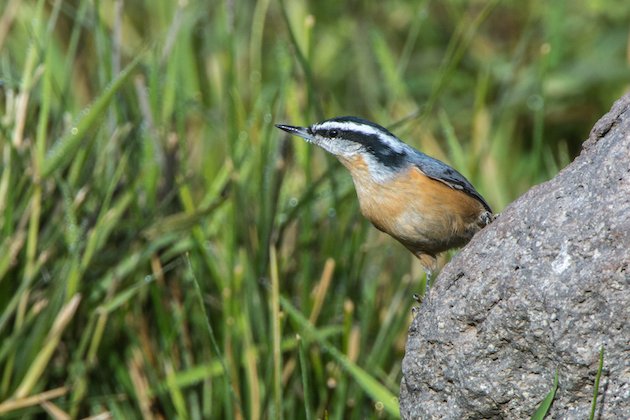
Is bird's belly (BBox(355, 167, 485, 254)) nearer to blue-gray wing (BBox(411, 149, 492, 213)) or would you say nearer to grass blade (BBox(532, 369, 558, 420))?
blue-gray wing (BBox(411, 149, 492, 213))

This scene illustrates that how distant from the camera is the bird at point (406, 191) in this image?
379 centimetres

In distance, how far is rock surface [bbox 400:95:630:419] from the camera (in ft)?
8.68

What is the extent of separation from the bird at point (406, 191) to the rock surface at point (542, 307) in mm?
697

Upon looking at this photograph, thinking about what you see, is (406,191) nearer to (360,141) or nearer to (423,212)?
(423,212)

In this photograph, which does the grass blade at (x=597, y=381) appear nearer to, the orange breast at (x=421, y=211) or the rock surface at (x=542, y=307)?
the rock surface at (x=542, y=307)

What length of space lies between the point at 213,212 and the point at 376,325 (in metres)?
0.90

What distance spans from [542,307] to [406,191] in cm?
121

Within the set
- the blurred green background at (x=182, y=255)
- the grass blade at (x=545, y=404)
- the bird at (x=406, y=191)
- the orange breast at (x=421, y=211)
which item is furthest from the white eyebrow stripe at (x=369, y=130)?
the grass blade at (x=545, y=404)

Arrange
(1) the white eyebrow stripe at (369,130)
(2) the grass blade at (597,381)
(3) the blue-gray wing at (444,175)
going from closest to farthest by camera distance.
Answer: (2) the grass blade at (597,381) < (3) the blue-gray wing at (444,175) < (1) the white eyebrow stripe at (369,130)

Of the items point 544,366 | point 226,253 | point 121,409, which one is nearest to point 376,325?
point 226,253

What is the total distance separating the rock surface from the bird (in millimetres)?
697

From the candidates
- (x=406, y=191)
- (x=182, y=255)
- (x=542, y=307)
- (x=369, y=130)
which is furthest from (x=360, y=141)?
(x=542, y=307)

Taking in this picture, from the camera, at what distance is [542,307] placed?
2.73 meters

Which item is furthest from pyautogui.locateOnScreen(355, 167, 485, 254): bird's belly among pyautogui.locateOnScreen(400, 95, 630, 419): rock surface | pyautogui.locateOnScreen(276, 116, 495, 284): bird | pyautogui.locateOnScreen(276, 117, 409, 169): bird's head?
pyautogui.locateOnScreen(400, 95, 630, 419): rock surface
